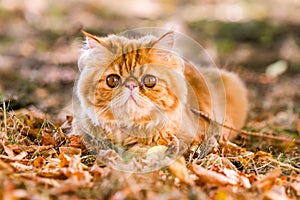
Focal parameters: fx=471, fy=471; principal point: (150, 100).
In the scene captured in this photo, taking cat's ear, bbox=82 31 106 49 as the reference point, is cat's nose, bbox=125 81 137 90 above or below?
below

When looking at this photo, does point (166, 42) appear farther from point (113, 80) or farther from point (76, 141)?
point (76, 141)

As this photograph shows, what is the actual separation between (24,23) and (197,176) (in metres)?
6.65

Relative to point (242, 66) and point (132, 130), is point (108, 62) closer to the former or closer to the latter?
point (132, 130)

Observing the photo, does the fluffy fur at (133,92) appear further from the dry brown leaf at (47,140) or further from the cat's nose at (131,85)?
the dry brown leaf at (47,140)

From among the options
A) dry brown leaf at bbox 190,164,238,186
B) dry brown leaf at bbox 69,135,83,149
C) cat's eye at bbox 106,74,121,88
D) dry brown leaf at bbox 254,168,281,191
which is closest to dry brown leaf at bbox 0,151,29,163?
dry brown leaf at bbox 69,135,83,149

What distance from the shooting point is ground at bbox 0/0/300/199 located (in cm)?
221

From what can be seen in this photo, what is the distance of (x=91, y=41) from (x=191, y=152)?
0.88 meters

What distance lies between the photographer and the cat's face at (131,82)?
266 centimetres

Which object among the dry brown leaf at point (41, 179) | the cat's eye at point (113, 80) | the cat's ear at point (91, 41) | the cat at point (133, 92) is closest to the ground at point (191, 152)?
the dry brown leaf at point (41, 179)

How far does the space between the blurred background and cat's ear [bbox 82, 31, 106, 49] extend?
2.46 ft

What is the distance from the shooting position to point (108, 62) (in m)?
2.74

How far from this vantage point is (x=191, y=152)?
2.80 m

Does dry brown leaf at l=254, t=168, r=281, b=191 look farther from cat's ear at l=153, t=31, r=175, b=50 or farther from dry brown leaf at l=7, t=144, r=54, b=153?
dry brown leaf at l=7, t=144, r=54, b=153

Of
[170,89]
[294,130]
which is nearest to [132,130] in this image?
[170,89]
